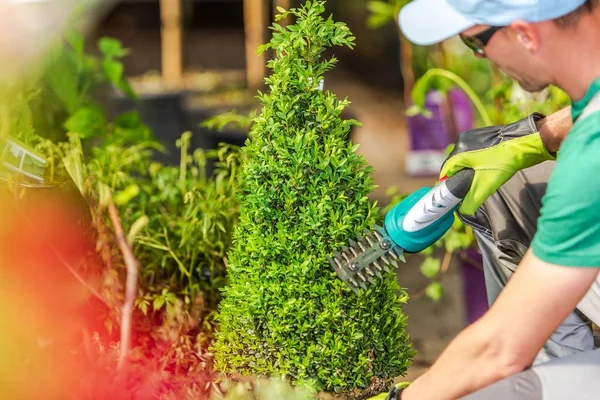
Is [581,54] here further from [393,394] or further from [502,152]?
[393,394]

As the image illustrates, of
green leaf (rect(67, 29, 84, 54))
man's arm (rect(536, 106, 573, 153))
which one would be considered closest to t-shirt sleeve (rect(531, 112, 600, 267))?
man's arm (rect(536, 106, 573, 153))

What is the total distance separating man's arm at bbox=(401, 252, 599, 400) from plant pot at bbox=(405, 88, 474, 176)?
A: 118 inches

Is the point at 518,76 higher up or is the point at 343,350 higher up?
the point at 518,76

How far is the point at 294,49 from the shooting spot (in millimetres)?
1819

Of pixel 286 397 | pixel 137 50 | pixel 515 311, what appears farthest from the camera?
pixel 137 50

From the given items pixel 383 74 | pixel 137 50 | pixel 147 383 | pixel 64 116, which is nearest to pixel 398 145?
pixel 383 74

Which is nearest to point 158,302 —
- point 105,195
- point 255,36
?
point 105,195

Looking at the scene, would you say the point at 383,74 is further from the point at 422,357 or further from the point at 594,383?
the point at 594,383

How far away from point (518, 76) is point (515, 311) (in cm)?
42

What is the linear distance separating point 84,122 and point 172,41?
135 inches

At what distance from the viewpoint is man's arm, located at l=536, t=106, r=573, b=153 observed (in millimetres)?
1969

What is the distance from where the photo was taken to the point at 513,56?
1.51 metres

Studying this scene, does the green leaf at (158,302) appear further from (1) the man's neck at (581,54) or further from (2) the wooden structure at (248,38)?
(2) the wooden structure at (248,38)

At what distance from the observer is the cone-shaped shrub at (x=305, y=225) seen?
1.81 meters
